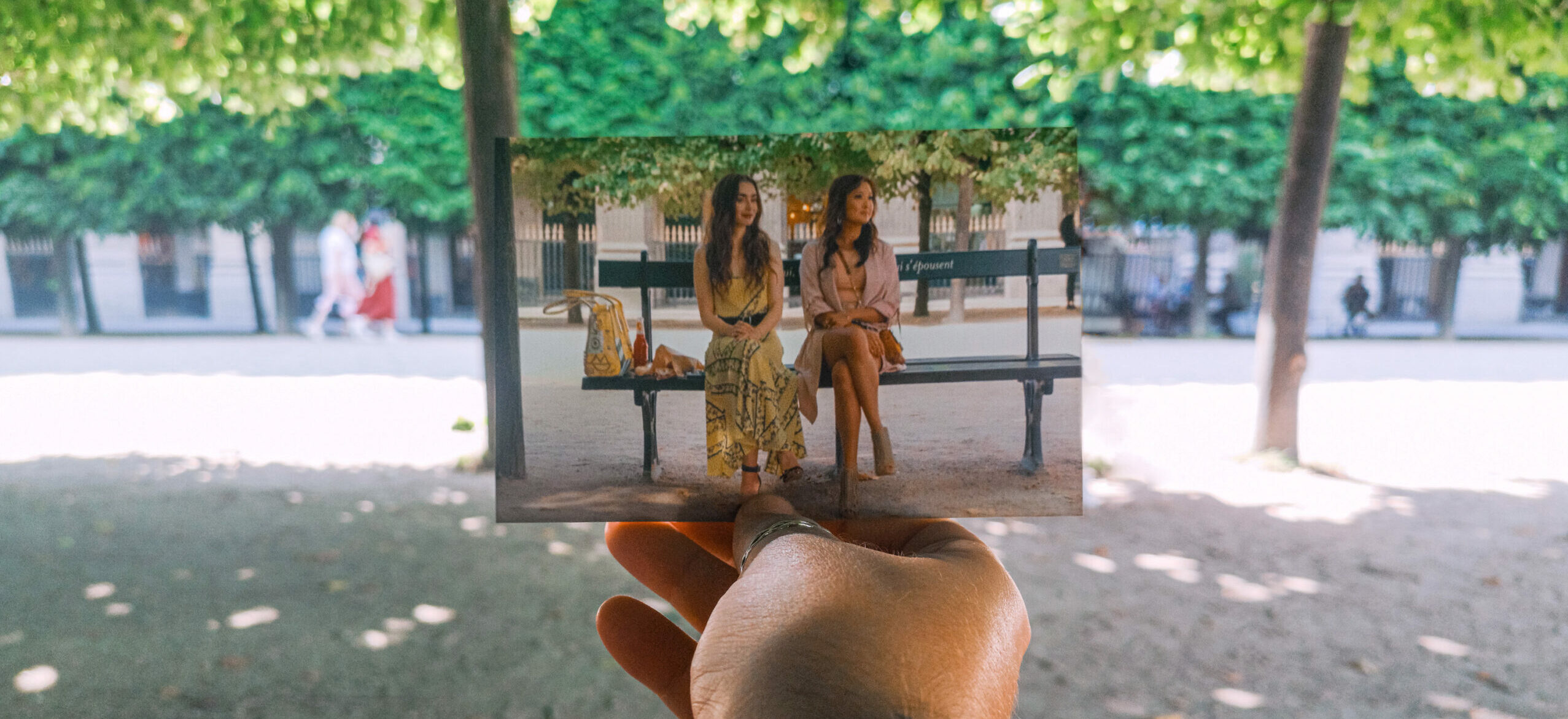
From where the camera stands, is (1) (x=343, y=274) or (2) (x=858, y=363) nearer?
(2) (x=858, y=363)

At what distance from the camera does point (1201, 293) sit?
22000 mm

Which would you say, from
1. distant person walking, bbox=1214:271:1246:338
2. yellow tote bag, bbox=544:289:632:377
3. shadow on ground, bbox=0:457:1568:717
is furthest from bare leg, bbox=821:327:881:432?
distant person walking, bbox=1214:271:1246:338

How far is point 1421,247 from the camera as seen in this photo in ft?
76.8

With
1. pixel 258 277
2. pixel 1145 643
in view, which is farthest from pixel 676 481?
pixel 258 277

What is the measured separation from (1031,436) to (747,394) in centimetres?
54

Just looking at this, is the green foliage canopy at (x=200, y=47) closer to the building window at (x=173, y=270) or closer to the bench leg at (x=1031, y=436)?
the bench leg at (x=1031, y=436)

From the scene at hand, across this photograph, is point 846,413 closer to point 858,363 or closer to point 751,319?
point 858,363

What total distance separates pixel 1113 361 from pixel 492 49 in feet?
44.0

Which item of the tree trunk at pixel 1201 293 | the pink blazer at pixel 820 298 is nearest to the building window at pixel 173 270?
the tree trunk at pixel 1201 293

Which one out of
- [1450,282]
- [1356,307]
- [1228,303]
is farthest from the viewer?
[1356,307]

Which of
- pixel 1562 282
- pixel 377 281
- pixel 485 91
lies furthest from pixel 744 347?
pixel 1562 282

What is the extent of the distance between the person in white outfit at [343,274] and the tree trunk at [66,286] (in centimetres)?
576

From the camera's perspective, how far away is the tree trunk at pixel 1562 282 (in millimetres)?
22859

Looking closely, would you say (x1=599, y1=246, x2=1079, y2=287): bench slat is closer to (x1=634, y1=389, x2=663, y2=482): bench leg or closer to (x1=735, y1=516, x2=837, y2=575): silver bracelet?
(x1=634, y1=389, x2=663, y2=482): bench leg
